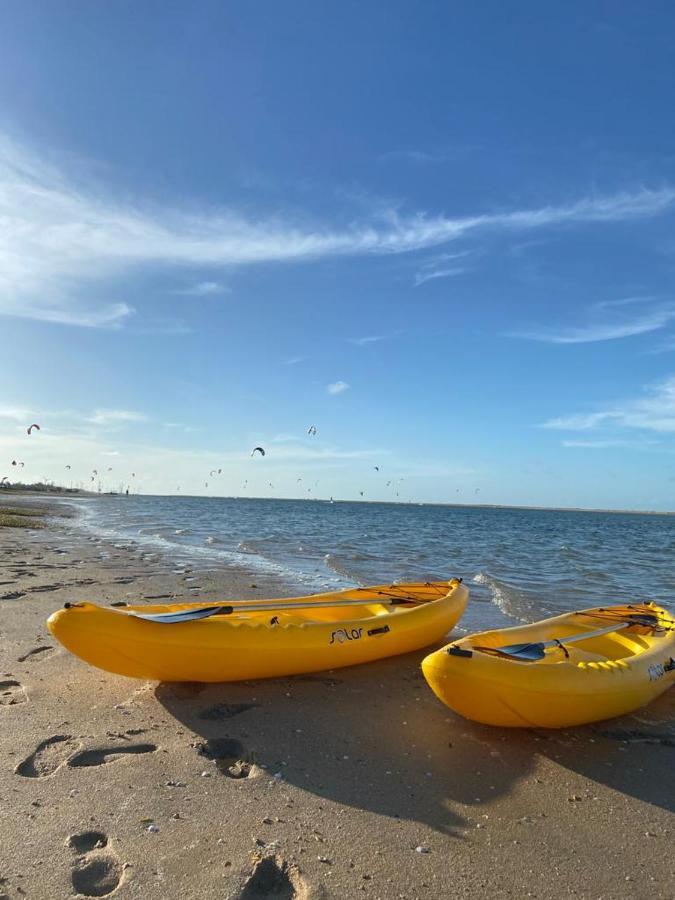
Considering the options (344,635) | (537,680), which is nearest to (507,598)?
(344,635)

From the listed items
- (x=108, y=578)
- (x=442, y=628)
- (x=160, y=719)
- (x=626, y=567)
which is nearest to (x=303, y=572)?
(x=108, y=578)

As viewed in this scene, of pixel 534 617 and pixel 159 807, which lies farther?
pixel 534 617

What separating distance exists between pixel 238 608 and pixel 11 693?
2.08 m

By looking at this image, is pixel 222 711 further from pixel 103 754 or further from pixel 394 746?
pixel 394 746

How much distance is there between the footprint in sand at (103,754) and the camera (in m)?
3.48

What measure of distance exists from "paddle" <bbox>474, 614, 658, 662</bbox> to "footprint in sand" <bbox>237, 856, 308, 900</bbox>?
2.26 m

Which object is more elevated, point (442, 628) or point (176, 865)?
point (442, 628)

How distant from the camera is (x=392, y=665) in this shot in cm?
584

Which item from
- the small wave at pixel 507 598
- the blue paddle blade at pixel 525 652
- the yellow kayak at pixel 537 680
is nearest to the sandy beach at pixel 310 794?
the yellow kayak at pixel 537 680

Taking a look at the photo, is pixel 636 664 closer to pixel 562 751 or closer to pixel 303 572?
pixel 562 751

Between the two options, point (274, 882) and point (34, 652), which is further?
point (34, 652)

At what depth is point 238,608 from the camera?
5922 mm

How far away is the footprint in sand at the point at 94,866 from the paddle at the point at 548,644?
9.11 feet

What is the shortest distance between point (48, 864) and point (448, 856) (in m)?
1.78
